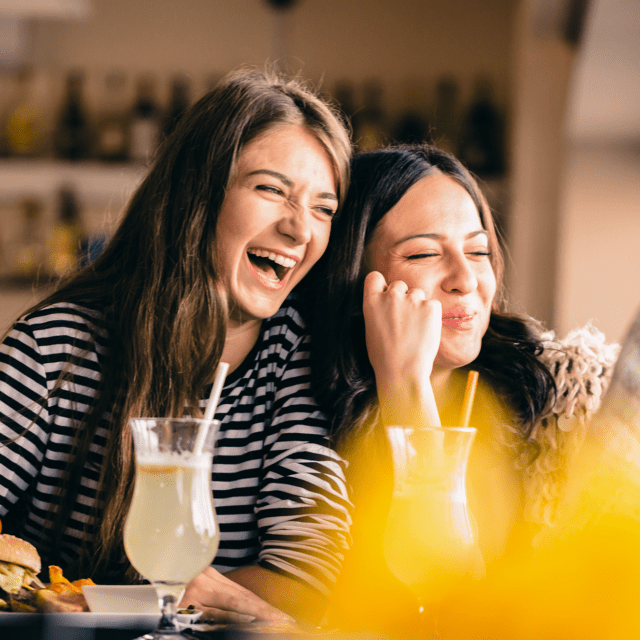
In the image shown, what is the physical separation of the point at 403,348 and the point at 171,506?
0.49 metres

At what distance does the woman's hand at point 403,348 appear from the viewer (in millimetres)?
1096

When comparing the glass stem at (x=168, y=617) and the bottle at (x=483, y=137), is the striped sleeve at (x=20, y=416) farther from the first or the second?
the bottle at (x=483, y=137)

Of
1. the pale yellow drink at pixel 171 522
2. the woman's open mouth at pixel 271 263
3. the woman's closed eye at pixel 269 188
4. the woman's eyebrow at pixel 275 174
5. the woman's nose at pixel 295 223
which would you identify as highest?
the woman's eyebrow at pixel 275 174

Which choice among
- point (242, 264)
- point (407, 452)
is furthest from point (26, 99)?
point (407, 452)

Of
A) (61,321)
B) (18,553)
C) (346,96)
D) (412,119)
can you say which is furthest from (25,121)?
(18,553)

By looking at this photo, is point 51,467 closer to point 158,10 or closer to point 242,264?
point 242,264

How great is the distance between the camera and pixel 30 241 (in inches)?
130

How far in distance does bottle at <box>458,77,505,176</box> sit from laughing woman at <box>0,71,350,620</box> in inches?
74.0

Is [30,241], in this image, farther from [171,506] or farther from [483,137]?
[171,506]

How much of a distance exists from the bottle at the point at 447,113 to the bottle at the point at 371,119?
0.72 ft

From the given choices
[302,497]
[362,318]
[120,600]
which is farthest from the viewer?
[362,318]

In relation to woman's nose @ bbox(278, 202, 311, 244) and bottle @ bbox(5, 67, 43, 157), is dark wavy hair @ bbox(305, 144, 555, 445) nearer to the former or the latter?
woman's nose @ bbox(278, 202, 311, 244)

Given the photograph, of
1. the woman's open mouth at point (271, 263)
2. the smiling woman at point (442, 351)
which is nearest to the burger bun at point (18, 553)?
the smiling woman at point (442, 351)

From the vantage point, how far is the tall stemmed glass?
761 mm
